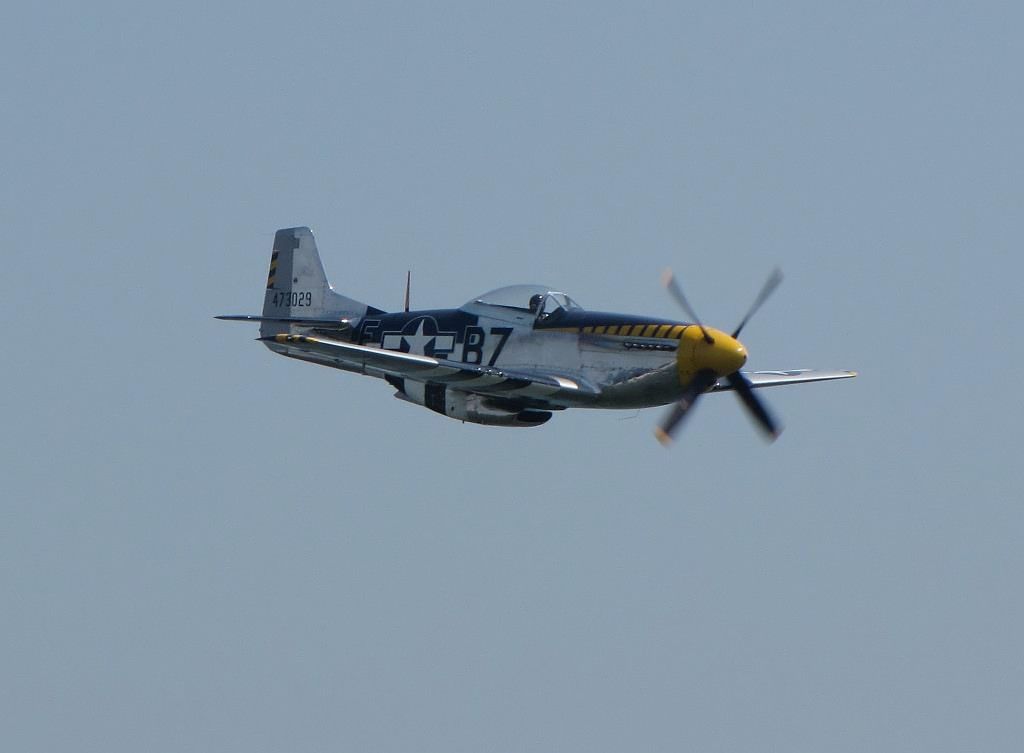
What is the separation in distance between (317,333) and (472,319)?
189 inches

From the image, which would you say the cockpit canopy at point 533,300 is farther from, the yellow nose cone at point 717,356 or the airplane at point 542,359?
the yellow nose cone at point 717,356

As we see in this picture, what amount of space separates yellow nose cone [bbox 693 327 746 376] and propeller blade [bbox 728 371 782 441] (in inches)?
41.1

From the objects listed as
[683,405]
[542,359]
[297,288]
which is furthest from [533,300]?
[297,288]

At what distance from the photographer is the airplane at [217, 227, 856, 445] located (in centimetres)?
3625

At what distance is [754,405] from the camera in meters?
37.4

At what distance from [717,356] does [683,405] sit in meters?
1.08

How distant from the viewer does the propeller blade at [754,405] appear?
1467 inches

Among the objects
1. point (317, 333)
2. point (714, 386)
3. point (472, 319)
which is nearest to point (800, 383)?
point (714, 386)

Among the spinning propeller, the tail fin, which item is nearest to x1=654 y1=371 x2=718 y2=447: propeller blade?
the spinning propeller

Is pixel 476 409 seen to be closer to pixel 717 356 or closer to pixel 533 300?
pixel 533 300

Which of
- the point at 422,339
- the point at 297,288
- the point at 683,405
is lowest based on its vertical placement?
the point at 683,405

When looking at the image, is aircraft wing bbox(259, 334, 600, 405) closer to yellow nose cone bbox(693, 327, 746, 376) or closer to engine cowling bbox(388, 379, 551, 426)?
engine cowling bbox(388, 379, 551, 426)

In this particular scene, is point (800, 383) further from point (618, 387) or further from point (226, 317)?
point (226, 317)

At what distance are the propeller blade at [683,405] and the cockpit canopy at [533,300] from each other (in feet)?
8.71
